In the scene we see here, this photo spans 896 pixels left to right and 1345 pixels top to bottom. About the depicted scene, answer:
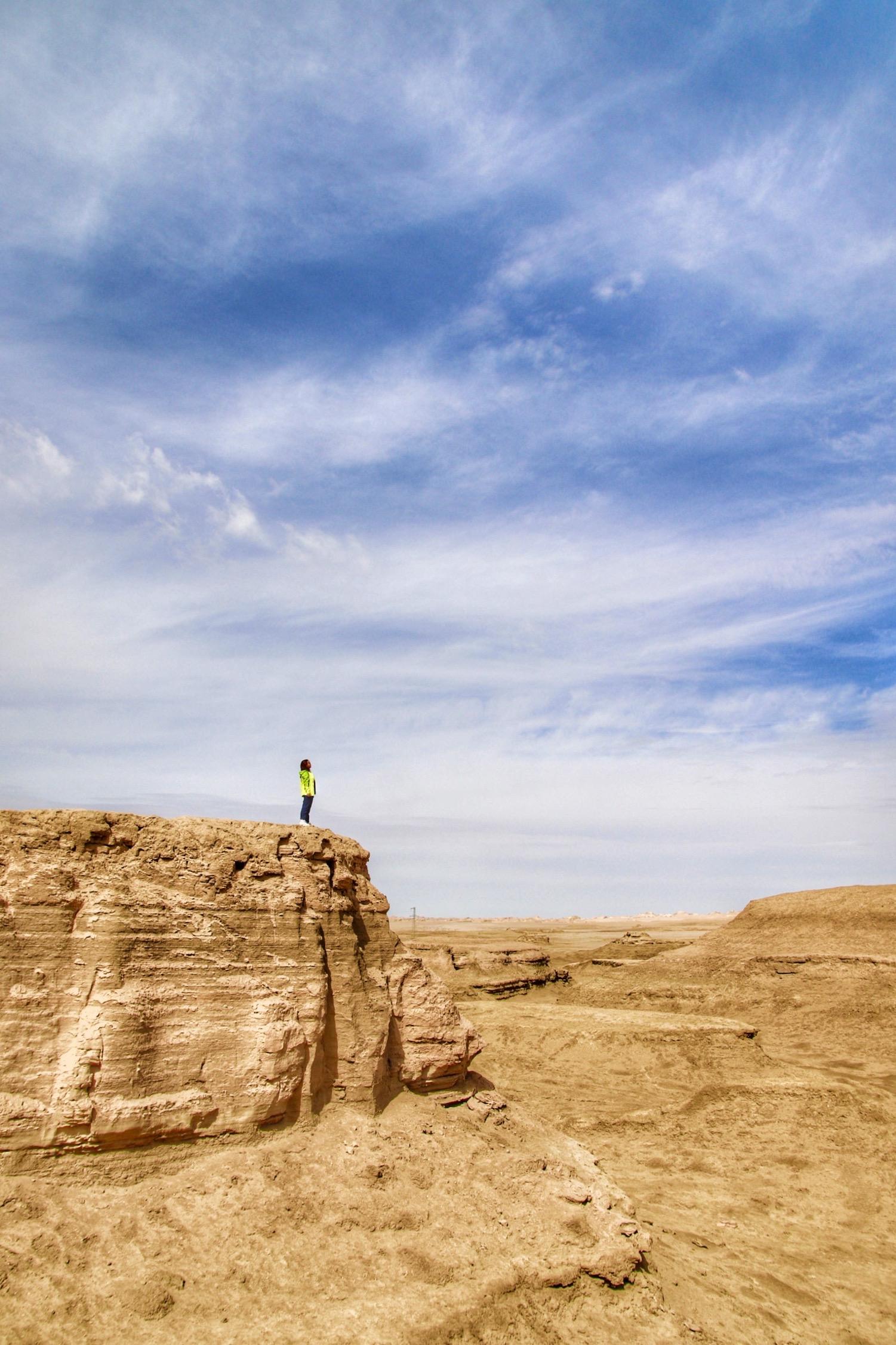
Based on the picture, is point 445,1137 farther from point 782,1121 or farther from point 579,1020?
point 579,1020

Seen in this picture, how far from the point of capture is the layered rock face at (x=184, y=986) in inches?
227

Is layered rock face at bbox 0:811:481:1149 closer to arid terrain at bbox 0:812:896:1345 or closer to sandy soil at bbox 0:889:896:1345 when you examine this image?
arid terrain at bbox 0:812:896:1345

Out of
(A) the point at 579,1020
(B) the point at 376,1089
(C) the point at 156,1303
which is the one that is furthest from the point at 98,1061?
(A) the point at 579,1020

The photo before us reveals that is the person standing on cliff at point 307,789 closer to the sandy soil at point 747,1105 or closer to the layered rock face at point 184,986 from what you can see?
the layered rock face at point 184,986

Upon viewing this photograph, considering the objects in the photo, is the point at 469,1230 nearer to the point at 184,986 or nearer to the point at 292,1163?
the point at 292,1163

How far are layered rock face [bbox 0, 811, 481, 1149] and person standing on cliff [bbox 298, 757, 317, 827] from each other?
5.91 ft

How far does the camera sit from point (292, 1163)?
6426 millimetres

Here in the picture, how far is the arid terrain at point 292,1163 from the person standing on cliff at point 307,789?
1569 millimetres

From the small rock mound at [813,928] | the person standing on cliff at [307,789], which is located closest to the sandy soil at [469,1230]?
the person standing on cliff at [307,789]

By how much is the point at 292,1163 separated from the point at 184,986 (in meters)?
1.79

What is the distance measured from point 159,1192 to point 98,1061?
1136 mm

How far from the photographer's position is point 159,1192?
583 cm

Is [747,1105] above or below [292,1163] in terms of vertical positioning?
below

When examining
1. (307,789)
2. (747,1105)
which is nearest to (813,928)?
(747,1105)
